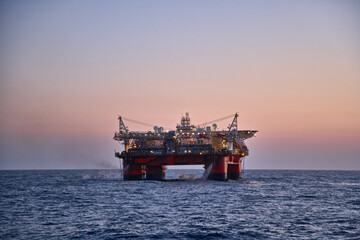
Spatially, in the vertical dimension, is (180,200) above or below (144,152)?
below

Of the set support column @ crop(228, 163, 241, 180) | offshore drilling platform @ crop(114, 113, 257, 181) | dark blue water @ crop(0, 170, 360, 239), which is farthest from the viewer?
support column @ crop(228, 163, 241, 180)

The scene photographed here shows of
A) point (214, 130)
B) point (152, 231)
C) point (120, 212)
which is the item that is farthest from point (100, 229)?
point (214, 130)

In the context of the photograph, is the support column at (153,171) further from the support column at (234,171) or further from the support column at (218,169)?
the support column at (234,171)

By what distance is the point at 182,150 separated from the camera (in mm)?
96500

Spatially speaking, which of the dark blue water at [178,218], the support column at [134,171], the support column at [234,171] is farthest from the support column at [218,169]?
the dark blue water at [178,218]

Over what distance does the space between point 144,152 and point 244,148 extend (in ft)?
101

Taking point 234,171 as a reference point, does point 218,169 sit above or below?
above

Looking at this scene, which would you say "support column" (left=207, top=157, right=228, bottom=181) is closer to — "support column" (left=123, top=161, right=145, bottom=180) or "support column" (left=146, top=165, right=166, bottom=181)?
"support column" (left=146, top=165, right=166, bottom=181)

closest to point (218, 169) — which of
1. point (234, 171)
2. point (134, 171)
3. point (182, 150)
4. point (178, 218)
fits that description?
point (182, 150)

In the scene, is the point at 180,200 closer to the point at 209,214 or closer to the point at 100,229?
the point at 209,214

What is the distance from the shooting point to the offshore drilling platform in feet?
307

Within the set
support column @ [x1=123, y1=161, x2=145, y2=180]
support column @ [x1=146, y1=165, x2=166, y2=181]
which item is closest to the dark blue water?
support column @ [x1=146, y1=165, x2=166, y2=181]

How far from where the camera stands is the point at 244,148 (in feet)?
373

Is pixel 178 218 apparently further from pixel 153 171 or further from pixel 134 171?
pixel 134 171
